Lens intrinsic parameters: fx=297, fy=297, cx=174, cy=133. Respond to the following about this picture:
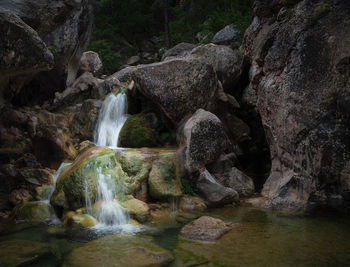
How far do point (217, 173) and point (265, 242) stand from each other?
3.90 metres

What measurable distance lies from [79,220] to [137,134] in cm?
430

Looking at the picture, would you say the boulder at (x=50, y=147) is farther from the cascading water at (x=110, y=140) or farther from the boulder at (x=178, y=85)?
the boulder at (x=178, y=85)

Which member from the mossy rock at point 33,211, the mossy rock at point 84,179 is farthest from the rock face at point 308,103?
the mossy rock at point 33,211

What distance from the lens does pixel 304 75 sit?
7.60 m

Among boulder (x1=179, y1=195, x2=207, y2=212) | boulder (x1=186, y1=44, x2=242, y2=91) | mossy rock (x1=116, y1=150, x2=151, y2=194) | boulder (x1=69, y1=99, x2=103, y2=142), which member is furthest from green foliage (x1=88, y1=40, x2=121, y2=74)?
boulder (x1=179, y1=195, x2=207, y2=212)

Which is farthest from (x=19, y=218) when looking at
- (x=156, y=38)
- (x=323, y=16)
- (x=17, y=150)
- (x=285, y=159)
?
(x=156, y=38)

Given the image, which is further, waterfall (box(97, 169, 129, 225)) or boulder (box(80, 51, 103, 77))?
boulder (box(80, 51, 103, 77))

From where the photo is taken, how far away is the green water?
5.06 metres

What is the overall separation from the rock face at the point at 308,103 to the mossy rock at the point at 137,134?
13.9 ft

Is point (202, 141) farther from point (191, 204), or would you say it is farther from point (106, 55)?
point (106, 55)

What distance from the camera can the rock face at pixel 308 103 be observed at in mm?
6977

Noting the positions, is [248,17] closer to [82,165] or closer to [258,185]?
[258,185]

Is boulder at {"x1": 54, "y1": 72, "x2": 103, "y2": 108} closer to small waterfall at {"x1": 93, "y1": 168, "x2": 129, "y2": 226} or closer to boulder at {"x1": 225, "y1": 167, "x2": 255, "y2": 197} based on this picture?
small waterfall at {"x1": 93, "y1": 168, "x2": 129, "y2": 226}

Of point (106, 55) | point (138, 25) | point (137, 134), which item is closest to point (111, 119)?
point (137, 134)
